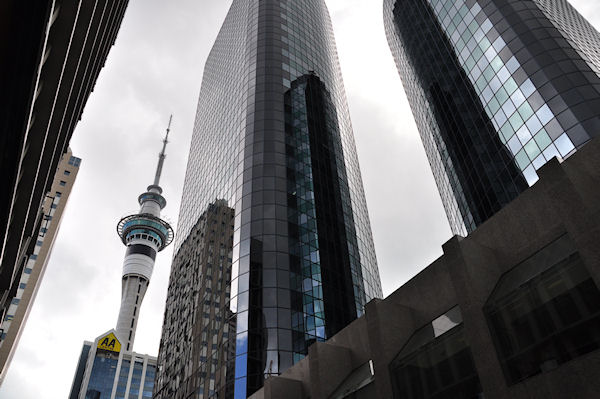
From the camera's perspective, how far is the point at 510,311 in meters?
16.8

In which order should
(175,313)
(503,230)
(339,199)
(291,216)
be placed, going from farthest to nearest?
(175,313)
(339,199)
(291,216)
(503,230)

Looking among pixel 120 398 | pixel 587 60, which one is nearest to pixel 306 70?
pixel 587 60

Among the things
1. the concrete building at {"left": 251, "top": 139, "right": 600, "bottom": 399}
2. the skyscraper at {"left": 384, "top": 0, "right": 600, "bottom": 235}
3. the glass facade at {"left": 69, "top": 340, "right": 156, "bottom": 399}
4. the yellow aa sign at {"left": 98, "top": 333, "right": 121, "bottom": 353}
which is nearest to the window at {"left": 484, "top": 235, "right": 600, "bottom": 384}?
the concrete building at {"left": 251, "top": 139, "right": 600, "bottom": 399}

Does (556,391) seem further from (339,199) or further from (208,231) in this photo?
(208,231)

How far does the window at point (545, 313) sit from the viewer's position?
14.7 meters

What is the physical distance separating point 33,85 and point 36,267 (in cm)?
11738

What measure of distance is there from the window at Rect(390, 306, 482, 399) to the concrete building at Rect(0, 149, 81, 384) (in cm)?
7553

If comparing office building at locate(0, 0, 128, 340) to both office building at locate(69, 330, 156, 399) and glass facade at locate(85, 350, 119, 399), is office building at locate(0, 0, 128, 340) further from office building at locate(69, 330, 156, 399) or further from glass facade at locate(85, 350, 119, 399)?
office building at locate(69, 330, 156, 399)

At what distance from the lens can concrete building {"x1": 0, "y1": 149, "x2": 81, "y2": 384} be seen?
101125mm

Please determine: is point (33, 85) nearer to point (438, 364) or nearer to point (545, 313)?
point (438, 364)

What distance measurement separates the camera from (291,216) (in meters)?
63.2

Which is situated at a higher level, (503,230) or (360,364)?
(503,230)

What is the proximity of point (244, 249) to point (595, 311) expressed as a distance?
4826cm

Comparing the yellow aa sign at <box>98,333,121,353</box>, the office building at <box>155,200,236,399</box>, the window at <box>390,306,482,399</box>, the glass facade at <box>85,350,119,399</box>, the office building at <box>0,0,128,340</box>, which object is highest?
the yellow aa sign at <box>98,333,121,353</box>
